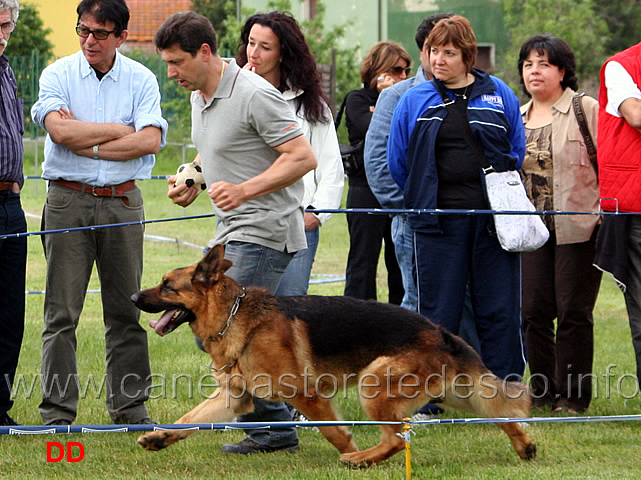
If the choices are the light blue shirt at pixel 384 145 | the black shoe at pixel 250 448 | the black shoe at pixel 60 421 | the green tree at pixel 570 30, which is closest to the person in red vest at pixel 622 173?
the light blue shirt at pixel 384 145

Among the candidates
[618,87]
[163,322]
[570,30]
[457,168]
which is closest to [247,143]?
[163,322]

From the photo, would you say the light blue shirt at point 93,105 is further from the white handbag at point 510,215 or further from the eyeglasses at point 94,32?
the white handbag at point 510,215

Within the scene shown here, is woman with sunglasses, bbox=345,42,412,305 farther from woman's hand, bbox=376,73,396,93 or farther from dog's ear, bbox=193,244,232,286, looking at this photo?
dog's ear, bbox=193,244,232,286

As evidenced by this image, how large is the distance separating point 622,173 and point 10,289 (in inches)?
140

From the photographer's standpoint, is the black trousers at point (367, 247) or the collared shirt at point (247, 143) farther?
the black trousers at point (367, 247)

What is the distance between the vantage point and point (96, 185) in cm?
532

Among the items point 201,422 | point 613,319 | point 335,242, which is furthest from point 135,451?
point 335,242

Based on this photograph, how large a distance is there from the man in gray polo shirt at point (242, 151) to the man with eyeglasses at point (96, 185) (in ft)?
2.60

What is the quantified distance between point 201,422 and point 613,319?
19.7 feet

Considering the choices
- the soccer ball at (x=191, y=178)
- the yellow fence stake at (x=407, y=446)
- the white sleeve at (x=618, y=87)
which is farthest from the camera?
the white sleeve at (x=618, y=87)

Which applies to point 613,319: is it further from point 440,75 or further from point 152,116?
point 152,116

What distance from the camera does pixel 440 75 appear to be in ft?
17.7

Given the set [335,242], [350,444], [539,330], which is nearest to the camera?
[350,444]

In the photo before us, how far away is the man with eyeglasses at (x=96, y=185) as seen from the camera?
17.2 ft
